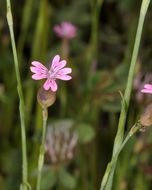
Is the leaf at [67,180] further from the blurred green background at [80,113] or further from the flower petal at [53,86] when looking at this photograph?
the flower petal at [53,86]

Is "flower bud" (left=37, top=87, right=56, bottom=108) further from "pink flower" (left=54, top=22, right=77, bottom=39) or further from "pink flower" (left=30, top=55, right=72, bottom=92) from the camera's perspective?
"pink flower" (left=54, top=22, right=77, bottom=39)

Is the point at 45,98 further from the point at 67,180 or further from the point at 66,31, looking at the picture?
the point at 66,31

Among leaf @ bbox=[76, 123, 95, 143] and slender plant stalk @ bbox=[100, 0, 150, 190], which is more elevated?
slender plant stalk @ bbox=[100, 0, 150, 190]

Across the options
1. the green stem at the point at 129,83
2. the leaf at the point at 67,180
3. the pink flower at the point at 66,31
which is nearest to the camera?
the green stem at the point at 129,83

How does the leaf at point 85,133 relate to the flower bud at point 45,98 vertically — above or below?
below

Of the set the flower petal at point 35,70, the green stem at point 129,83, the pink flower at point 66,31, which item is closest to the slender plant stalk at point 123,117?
the green stem at point 129,83

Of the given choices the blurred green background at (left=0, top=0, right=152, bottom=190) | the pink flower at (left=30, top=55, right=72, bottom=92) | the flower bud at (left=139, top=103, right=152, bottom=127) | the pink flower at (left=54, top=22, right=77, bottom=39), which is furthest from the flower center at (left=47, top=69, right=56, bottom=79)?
the pink flower at (left=54, top=22, right=77, bottom=39)

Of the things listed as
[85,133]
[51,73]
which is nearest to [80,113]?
[85,133]

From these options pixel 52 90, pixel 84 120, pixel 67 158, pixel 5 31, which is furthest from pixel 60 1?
pixel 52 90

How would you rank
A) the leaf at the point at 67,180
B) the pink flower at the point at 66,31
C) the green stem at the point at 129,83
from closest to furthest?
1. the green stem at the point at 129,83
2. the leaf at the point at 67,180
3. the pink flower at the point at 66,31
